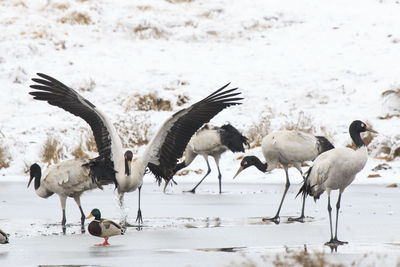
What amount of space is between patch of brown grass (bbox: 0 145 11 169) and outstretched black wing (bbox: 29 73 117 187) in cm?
801

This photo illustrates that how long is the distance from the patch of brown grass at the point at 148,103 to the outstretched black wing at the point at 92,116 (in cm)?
1335

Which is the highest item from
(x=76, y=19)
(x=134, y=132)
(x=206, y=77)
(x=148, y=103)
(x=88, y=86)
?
(x=76, y=19)

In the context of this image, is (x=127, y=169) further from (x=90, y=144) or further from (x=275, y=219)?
(x=90, y=144)

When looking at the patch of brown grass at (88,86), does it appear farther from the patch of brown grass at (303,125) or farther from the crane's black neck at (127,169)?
the crane's black neck at (127,169)

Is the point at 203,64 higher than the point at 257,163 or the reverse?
higher

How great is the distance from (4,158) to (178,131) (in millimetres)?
8890

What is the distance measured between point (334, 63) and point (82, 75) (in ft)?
28.8

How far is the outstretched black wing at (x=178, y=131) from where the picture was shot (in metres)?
10.8

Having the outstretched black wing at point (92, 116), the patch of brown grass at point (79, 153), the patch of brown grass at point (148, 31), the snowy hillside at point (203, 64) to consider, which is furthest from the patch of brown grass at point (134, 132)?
the patch of brown grass at point (148, 31)

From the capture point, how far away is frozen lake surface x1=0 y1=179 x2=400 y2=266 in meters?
7.48

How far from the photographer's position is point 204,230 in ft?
31.7

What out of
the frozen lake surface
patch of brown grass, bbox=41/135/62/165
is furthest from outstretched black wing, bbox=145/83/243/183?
patch of brown grass, bbox=41/135/62/165

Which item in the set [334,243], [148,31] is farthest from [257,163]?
[148,31]

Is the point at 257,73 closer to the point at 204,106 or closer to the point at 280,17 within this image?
the point at 280,17
